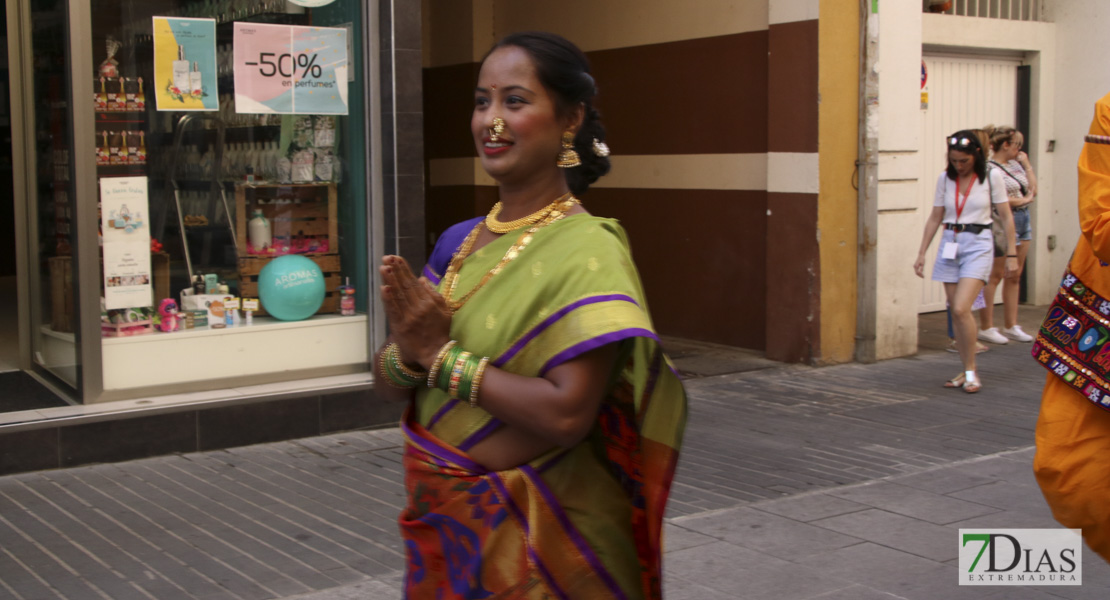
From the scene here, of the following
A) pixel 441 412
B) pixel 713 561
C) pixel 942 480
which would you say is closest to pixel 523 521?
pixel 441 412

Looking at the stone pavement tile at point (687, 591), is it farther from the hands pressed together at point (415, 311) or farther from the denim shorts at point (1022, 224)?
the denim shorts at point (1022, 224)

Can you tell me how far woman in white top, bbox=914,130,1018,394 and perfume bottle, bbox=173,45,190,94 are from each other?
5331mm

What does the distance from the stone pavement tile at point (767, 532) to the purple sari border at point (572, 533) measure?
110 inches

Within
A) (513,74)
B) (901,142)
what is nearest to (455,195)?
(901,142)

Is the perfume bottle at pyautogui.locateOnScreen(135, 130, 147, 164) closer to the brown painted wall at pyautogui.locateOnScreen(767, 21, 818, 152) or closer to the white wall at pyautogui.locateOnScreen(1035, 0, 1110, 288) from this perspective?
the brown painted wall at pyautogui.locateOnScreen(767, 21, 818, 152)

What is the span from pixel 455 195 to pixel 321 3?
16.6 feet

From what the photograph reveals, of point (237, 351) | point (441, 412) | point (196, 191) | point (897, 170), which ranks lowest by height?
point (237, 351)

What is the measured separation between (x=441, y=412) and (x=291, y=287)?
5.12 meters

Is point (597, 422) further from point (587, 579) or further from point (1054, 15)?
point (1054, 15)

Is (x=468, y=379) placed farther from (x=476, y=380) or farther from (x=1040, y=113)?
(x=1040, y=113)

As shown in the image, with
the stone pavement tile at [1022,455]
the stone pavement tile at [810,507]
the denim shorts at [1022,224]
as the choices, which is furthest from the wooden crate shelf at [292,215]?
the denim shorts at [1022,224]

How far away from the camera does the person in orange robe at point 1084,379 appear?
3.22 m

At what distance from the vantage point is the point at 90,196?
21.2ft

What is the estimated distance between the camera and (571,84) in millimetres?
2348
